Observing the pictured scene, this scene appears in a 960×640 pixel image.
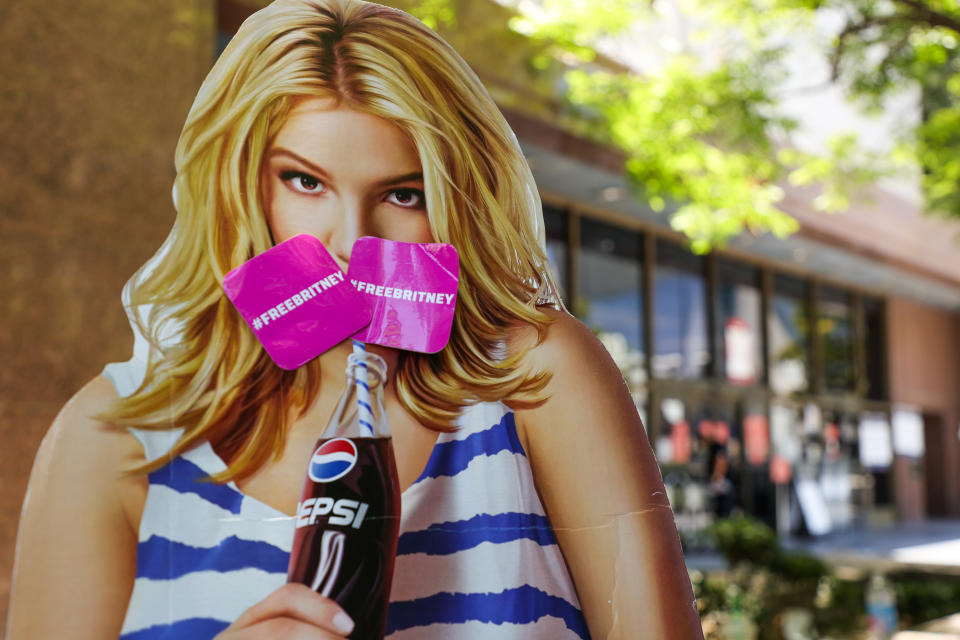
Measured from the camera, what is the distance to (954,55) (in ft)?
24.8

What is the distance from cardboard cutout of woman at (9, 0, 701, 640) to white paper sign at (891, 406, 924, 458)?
22016 mm

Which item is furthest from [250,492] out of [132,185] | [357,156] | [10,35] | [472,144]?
[10,35]

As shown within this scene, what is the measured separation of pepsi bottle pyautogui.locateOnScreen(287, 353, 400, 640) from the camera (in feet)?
5.33

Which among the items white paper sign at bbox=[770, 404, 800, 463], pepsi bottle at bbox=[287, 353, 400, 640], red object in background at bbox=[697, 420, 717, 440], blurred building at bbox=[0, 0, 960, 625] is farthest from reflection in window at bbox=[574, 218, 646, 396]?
pepsi bottle at bbox=[287, 353, 400, 640]

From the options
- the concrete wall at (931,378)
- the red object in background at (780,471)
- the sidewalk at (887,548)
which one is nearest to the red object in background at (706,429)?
the sidewalk at (887,548)

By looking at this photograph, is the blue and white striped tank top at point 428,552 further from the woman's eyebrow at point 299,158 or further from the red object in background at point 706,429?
the red object in background at point 706,429

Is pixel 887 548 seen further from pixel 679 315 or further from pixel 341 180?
pixel 341 180

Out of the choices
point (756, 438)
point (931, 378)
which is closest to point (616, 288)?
point (756, 438)

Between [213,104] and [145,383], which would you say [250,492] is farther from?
[213,104]

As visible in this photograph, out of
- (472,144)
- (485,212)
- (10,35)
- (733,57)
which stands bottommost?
(485,212)

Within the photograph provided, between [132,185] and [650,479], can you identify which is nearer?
[650,479]

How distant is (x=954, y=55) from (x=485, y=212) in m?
7.00

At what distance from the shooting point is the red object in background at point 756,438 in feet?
55.3

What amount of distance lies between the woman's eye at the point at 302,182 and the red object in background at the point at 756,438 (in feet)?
52.1
